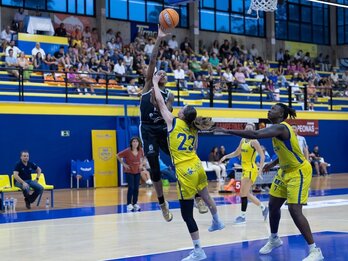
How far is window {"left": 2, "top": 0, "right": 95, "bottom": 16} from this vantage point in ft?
95.9

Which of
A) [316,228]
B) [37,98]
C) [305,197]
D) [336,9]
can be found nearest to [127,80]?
[37,98]

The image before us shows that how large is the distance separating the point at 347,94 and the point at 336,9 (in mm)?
10603

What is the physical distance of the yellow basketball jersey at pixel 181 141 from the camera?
8922mm

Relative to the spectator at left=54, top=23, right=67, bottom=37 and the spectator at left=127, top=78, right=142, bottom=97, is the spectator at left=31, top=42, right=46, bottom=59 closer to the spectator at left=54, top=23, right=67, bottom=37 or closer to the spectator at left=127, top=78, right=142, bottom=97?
the spectator at left=54, top=23, right=67, bottom=37

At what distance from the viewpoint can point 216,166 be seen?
2622 cm

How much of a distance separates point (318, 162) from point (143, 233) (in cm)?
1932

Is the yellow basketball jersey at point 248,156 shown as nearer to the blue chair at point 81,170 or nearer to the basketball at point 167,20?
the basketball at point 167,20

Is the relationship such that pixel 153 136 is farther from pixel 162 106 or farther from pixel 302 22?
pixel 302 22

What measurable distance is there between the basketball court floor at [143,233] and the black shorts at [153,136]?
4.78 ft

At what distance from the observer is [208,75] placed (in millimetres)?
30969

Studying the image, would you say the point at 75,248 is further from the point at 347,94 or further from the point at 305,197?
the point at 347,94

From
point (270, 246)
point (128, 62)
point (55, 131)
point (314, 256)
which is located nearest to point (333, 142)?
point (128, 62)

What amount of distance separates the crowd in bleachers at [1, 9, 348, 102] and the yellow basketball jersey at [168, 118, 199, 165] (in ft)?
41.7

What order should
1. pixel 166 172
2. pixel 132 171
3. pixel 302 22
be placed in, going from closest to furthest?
pixel 132 171, pixel 166 172, pixel 302 22
